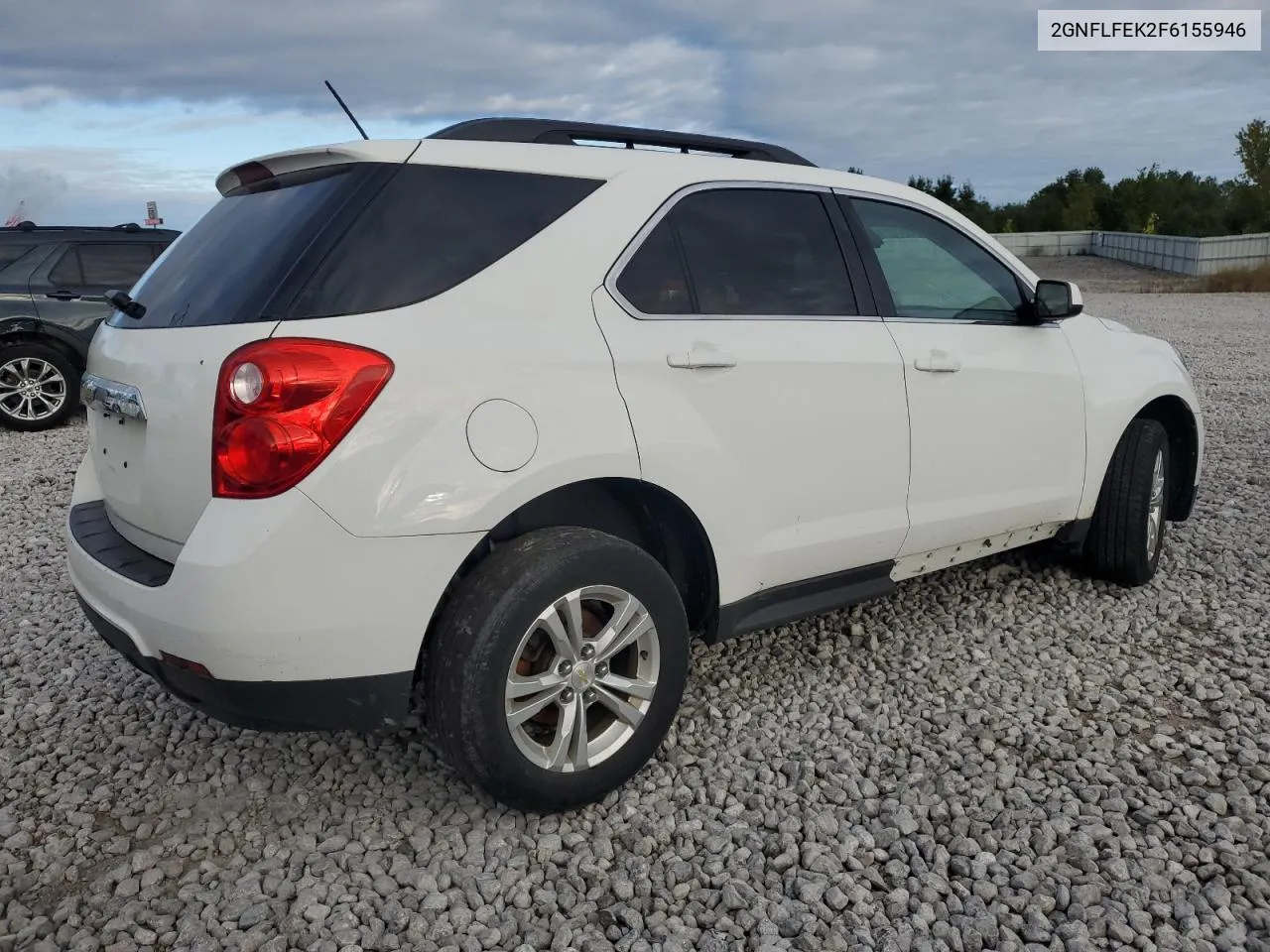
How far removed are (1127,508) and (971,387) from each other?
1.26m

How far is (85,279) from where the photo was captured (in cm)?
982

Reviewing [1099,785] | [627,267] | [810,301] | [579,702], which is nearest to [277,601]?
[579,702]

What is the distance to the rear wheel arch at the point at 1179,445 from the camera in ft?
16.0

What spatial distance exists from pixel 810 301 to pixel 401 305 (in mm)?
1442

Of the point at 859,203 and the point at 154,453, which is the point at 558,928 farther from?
the point at 859,203

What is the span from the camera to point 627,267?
3.00 metres

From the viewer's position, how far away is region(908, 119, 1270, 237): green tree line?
43.8 metres

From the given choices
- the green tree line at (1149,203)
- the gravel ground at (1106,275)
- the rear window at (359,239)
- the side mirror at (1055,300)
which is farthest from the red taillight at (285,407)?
the green tree line at (1149,203)

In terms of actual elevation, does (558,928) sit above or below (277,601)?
below

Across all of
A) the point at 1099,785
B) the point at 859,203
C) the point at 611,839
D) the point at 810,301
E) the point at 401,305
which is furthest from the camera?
the point at 859,203

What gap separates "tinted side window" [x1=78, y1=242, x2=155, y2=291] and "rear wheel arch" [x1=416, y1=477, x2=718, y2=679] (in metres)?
8.24

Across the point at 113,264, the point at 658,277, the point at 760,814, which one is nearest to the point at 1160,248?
the point at 113,264

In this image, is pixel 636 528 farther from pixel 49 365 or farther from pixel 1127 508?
pixel 49 365

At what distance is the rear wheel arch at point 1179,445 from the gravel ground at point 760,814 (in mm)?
808
